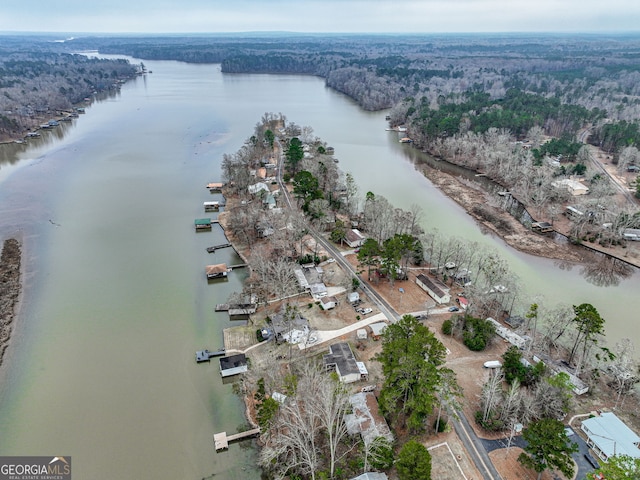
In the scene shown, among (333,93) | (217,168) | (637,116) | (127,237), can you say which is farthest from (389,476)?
(333,93)

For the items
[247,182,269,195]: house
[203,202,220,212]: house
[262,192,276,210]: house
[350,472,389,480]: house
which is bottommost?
[350,472,389,480]: house

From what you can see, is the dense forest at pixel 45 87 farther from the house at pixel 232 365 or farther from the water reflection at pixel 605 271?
the water reflection at pixel 605 271

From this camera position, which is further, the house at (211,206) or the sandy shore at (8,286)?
the house at (211,206)

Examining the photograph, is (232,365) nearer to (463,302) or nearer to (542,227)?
(463,302)

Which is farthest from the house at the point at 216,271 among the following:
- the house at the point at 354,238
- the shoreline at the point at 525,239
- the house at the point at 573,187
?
the house at the point at 573,187

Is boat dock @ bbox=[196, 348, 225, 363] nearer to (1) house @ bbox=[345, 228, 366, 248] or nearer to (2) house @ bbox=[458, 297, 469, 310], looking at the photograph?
(1) house @ bbox=[345, 228, 366, 248]

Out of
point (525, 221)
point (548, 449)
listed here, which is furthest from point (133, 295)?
point (525, 221)

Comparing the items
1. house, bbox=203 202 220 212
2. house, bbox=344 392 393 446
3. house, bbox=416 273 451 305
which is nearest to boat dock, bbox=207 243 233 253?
house, bbox=203 202 220 212
